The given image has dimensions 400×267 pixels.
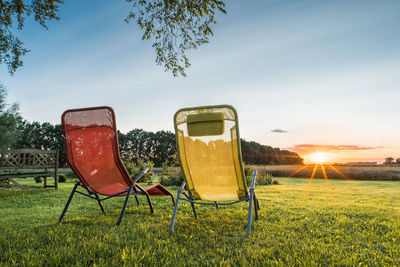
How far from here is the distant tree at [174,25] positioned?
7918mm

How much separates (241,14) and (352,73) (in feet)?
15.2

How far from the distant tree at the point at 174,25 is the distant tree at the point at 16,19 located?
9.43 ft

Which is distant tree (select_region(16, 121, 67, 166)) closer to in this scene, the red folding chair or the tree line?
the tree line

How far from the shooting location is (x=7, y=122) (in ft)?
94.4

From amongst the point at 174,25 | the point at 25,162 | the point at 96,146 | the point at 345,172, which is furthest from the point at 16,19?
the point at 345,172

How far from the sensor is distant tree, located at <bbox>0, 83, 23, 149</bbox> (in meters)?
28.1

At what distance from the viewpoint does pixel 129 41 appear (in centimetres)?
955

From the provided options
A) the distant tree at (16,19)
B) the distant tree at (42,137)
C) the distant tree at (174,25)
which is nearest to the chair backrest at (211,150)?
the distant tree at (174,25)

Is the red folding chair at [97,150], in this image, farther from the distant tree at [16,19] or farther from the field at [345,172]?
the field at [345,172]

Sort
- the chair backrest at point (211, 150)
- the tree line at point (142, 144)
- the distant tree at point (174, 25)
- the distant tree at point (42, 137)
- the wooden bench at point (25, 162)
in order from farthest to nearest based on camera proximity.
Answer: the distant tree at point (42, 137) → the tree line at point (142, 144) → the wooden bench at point (25, 162) → the distant tree at point (174, 25) → the chair backrest at point (211, 150)

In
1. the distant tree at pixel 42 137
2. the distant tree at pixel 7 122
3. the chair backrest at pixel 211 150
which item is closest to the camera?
the chair backrest at pixel 211 150

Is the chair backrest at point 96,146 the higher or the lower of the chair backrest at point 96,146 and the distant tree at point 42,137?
the lower

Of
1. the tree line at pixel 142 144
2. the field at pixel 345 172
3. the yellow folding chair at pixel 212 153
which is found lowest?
the field at pixel 345 172

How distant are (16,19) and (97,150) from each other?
8038 millimetres
